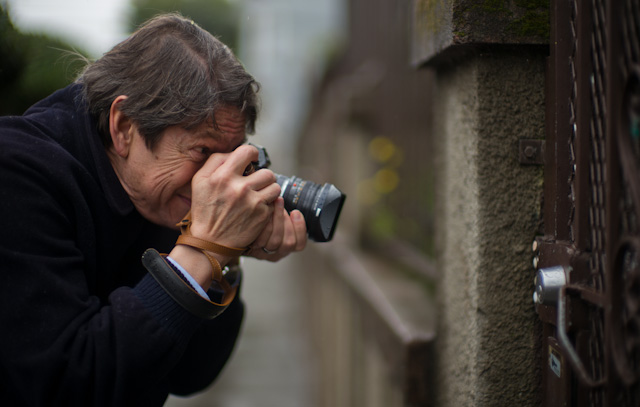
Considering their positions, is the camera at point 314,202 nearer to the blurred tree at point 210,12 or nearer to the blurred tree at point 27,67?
the blurred tree at point 27,67

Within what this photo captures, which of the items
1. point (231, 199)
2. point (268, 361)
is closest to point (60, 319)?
point (231, 199)

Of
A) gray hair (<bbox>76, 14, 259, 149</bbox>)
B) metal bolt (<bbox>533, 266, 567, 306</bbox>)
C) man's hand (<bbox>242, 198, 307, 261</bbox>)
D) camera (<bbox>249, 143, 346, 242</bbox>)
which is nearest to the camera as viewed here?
metal bolt (<bbox>533, 266, 567, 306</bbox>)

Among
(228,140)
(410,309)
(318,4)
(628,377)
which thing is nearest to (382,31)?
(410,309)

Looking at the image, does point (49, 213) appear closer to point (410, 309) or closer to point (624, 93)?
point (624, 93)

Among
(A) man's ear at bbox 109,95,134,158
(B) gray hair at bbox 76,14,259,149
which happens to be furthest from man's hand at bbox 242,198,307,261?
(A) man's ear at bbox 109,95,134,158

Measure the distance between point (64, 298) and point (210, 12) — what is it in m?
5.84

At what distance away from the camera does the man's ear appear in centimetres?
142

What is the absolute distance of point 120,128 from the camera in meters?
1.45

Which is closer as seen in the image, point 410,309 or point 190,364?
point 190,364

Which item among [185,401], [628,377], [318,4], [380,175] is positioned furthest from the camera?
[318,4]

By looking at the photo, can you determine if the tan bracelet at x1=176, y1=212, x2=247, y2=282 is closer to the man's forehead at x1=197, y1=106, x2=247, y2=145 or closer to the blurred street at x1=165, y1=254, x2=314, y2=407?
the man's forehead at x1=197, y1=106, x2=247, y2=145

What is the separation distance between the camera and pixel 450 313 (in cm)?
162

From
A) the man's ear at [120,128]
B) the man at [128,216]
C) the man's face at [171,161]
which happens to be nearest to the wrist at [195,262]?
the man at [128,216]

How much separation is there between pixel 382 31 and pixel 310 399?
3313 millimetres
